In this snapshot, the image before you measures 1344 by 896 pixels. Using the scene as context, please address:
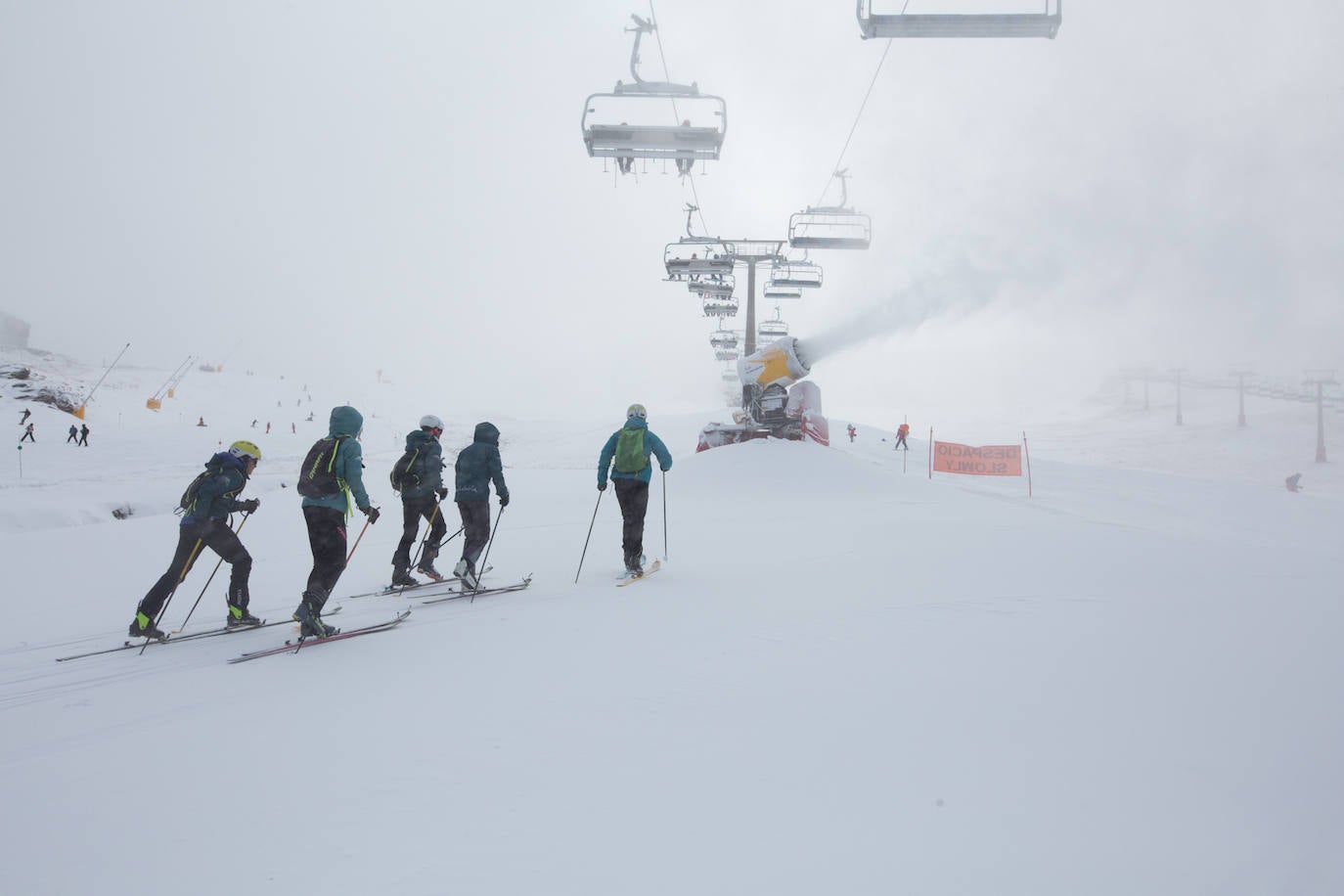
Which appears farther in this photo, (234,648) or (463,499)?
(463,499)

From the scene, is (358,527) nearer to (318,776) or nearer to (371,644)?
(371,644)

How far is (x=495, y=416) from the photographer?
6444 centimetres

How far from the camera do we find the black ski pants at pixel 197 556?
213 inches

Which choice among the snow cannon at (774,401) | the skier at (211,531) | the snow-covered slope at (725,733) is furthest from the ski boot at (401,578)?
the snow cannon at (774,401)

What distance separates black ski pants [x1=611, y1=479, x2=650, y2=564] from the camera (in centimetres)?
726

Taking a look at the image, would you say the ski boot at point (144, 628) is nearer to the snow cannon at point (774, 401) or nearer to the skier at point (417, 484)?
the skier at point (417, 484)

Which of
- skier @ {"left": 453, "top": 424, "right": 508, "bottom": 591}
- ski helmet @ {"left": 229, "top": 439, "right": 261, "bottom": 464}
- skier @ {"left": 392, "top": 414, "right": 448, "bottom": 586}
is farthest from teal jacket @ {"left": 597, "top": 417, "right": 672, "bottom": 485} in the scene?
ski helmet @ {"left": 229, "top": 439, "right": 261, "bottom": 464}

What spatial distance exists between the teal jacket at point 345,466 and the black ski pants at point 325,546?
7 cm

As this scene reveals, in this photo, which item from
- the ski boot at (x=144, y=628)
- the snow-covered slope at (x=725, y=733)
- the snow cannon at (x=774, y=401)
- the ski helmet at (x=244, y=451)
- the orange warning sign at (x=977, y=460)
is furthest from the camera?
the snow cannon at (x=774, y=401)

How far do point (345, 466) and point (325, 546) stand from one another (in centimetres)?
69

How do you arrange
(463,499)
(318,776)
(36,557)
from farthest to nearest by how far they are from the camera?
(36,557) < (463,499) < (318,776)

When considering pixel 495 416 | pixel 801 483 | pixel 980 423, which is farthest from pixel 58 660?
pixel 980 423

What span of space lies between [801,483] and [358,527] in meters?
10.1

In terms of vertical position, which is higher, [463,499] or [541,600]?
[463,499]
